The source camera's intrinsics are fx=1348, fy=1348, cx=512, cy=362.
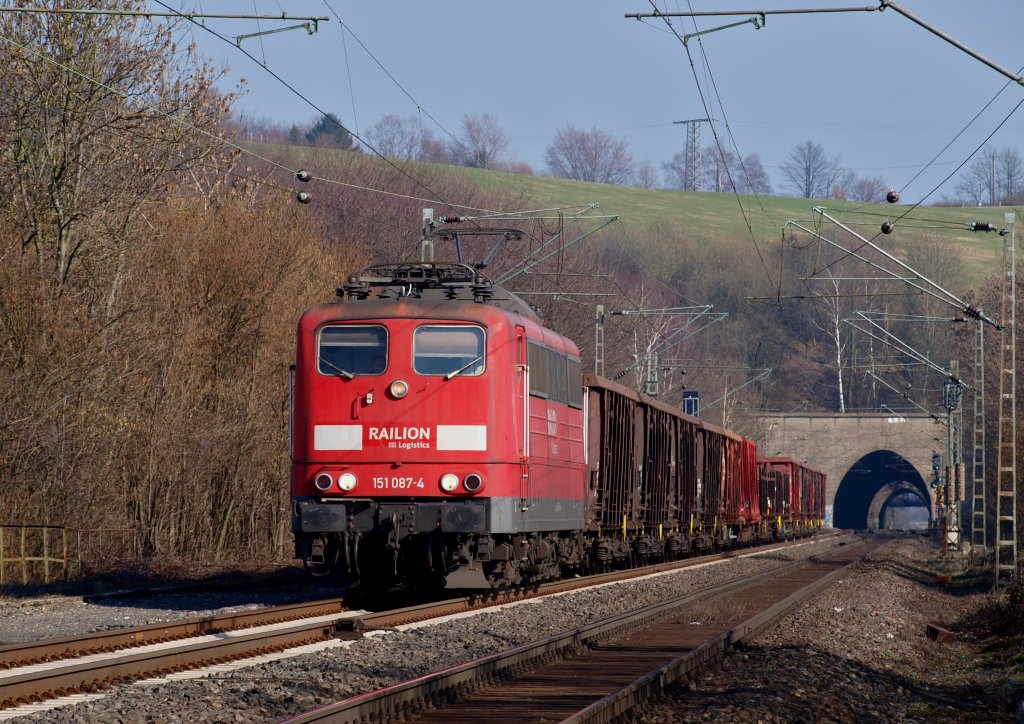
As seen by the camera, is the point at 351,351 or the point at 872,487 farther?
the point at 872,487

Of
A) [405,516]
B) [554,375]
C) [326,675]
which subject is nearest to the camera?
[326,675]

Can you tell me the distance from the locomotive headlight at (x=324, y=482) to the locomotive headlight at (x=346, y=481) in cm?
11

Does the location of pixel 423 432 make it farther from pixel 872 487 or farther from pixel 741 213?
pixel 872 487

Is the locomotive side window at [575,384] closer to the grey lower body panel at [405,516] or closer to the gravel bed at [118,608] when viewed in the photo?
the grey lower body panel at [405,516]

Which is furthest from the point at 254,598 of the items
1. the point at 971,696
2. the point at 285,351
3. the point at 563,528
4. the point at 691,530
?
the point at 691,530

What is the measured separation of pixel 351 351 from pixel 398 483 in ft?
5.73

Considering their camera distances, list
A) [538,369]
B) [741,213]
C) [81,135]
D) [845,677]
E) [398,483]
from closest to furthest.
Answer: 1. [845,677]
2. [398,483]
3. [538,369]
4. [81,135]
5. [741,213]

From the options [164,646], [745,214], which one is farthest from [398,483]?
[745,214]

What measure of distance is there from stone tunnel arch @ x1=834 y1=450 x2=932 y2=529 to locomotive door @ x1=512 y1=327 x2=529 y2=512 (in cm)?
7614

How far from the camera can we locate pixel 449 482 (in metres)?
15.6

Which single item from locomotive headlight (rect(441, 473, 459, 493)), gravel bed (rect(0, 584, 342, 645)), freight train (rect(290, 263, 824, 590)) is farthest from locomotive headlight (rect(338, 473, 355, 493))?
gravel bed (rect(0, 584, 342, 645))

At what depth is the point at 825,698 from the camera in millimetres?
10523

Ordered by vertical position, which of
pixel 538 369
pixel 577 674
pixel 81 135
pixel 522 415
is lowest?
pixel 577 674

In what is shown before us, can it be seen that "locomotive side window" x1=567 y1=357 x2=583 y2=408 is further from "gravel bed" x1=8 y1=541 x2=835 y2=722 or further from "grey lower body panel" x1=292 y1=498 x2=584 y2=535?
"grey lower body panel" x1=292 y1=498 x2=584 y2=535
